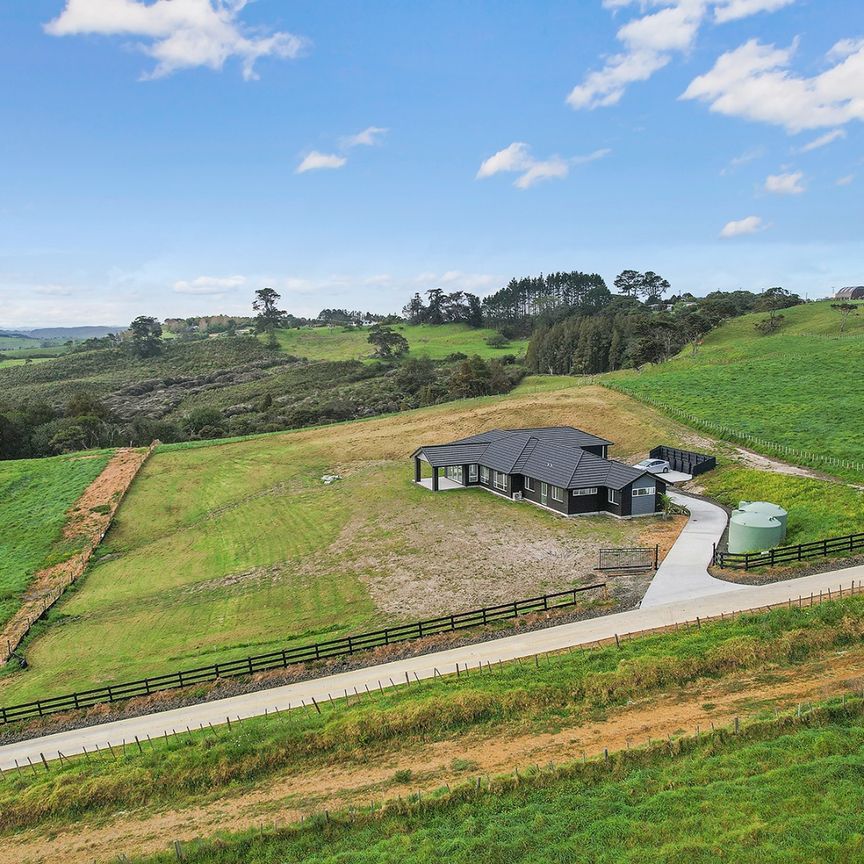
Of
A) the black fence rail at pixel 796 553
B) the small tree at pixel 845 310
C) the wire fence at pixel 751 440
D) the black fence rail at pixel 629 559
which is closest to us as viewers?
the black fence rail at pixel 796 553

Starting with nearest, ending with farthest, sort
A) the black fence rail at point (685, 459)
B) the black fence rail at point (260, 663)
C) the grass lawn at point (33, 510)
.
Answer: the black fence rail at point (260, 663), the grass lawn at point (33, 510), the black fence rail at point (685, 459)

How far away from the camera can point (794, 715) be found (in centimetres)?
1493

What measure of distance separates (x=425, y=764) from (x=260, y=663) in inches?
358

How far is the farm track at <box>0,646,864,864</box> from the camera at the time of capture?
559 inches

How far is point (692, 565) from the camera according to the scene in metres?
27.0

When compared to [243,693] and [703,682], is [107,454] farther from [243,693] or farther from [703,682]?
[703,682]

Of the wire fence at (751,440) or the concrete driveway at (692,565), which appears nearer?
the concrete driveway at (692,565)

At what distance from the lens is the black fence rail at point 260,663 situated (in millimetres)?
21469

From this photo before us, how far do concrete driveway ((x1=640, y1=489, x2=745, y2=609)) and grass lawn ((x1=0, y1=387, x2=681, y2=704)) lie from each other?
9.13ft

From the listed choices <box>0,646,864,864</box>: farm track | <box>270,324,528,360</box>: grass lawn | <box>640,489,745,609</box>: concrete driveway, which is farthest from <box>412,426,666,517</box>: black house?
<box>270,324,528,360</box>: grass lawn

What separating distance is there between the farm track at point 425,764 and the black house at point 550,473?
19.0m

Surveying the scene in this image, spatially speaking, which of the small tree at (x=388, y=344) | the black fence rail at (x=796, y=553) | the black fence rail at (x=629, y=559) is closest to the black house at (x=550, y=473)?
the black fence rail at (x=629, y=559)

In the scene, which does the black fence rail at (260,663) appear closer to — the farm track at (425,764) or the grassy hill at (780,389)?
the farm track at (425,764)

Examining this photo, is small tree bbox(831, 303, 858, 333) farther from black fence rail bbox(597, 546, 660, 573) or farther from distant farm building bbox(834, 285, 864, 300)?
black fence rail bbox(597, 546, 660, 573)
